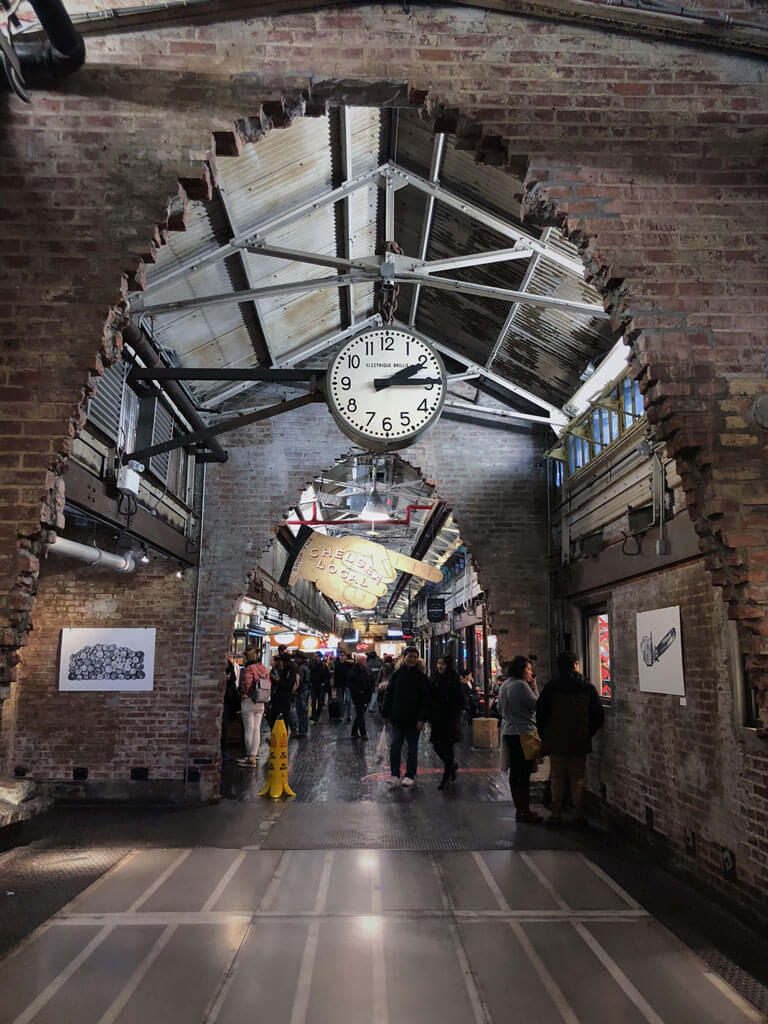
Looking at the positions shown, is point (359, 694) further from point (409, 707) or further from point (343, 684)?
point (409, 707)

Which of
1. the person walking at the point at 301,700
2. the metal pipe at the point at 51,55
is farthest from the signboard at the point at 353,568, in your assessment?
the metal pipe at the point at 51,55

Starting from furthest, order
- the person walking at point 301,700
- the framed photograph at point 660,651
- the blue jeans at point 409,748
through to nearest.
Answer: the person walking at point 301,700 → the blue jeans at point 409,748 → the framed photograph at point 660,651

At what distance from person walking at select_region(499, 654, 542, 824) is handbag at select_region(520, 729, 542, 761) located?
0.04m

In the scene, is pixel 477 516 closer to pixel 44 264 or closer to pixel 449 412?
pixel 449 412

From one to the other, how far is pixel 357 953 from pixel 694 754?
3352 millimetres

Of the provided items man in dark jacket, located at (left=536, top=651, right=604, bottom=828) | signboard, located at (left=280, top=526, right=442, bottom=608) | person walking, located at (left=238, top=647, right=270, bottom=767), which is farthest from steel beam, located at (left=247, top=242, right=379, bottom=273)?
person walking, located at (left=238, top=647, right=270, bottom=767)

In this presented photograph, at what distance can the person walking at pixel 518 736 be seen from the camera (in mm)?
7840

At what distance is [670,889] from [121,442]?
249 inches

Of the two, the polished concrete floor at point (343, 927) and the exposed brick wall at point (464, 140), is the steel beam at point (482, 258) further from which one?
the polished concrete floor at point (343, 927)

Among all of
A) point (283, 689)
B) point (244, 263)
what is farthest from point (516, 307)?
point (283, 689)

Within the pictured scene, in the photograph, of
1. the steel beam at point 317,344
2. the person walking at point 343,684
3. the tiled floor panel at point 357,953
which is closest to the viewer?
the tiled floor panel at point 357,953

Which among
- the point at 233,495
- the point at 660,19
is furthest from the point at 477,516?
the point at 660,19

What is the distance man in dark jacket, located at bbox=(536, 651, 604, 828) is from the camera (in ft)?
24.7

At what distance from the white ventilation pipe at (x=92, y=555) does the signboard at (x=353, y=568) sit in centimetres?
396
